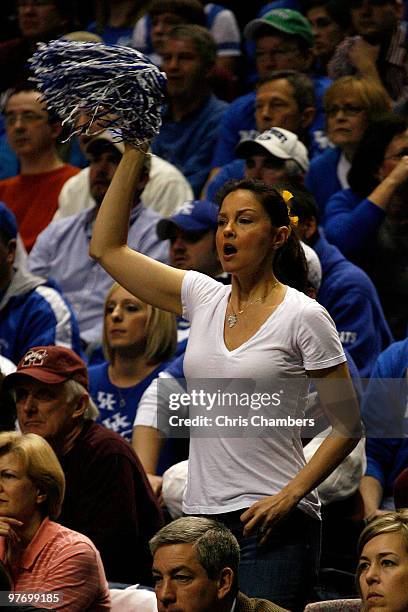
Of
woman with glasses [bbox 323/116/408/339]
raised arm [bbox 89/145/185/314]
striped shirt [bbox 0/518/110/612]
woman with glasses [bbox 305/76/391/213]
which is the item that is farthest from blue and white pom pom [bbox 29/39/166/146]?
woman with glasses [bbox 305/76/391/213]

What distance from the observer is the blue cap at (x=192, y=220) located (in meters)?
5.87

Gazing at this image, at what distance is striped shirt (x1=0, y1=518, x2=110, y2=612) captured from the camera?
394 cm

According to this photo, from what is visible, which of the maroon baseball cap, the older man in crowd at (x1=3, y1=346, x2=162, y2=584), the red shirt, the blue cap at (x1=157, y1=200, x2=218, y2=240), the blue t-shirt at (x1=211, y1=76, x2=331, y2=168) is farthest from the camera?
the red shirt

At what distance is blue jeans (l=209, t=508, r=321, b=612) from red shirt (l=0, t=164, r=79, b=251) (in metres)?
4.32

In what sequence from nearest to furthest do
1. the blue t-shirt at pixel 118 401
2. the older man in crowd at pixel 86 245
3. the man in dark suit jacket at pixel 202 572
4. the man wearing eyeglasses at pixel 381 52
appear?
the man in dark suit jacket at pixel 202 572, the blue t-shirt at pixel 118 401, the older man in crowd at pixel 86 245, the man wearing eyeglasses at pixel 381 52

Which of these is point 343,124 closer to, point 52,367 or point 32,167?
point 32,167

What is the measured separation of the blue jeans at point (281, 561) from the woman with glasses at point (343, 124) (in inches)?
138

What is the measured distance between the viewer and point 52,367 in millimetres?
4766

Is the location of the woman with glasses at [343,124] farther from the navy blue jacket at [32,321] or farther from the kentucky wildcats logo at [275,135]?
the navy blue jacket at [32,321]

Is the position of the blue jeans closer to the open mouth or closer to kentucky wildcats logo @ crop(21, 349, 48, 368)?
the open mouth

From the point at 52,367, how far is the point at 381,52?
3557 mm

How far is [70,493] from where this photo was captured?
4.57 metres

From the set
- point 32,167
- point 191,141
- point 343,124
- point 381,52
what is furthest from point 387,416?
point 32,167

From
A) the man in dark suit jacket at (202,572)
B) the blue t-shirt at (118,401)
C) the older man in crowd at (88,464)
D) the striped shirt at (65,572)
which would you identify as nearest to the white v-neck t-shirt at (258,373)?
the man in dark suit jacket at (202,572)
